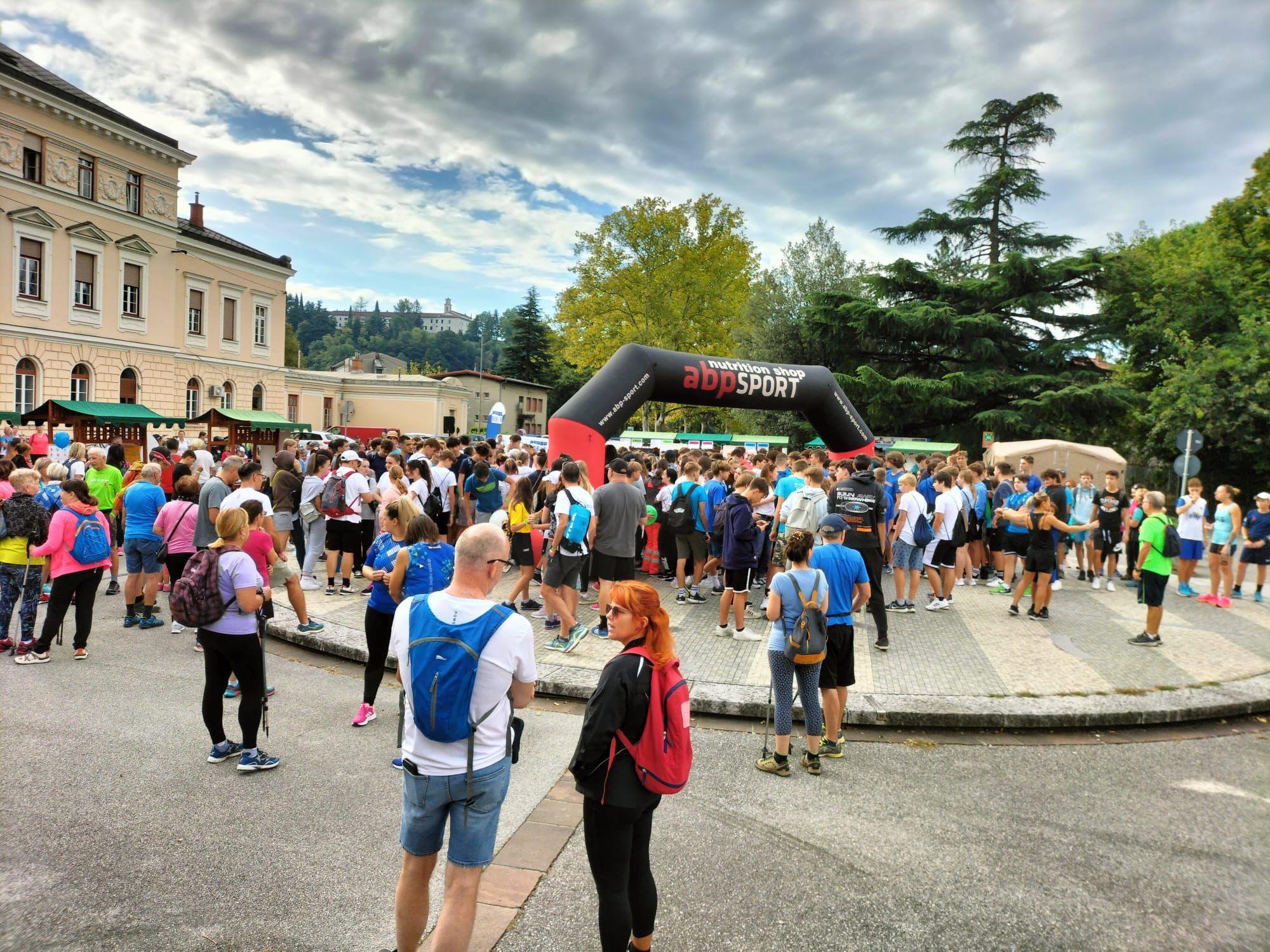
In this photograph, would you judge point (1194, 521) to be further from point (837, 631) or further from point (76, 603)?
point (76, 603)

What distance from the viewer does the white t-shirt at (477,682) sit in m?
2.91

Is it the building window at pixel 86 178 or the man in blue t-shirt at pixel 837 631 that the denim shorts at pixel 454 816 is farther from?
the building window at pixel 86 178

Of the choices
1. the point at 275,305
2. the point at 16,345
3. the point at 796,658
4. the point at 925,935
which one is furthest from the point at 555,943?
the point at 275,305

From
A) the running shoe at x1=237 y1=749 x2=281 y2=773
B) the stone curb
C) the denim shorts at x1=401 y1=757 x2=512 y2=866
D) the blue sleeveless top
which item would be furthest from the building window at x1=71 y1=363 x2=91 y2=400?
the denim shorts at x1=401 y1=757 x2=512 y2=866

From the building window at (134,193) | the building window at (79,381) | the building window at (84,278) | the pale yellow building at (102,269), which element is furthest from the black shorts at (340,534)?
the building window at (134,193)

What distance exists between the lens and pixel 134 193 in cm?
3173

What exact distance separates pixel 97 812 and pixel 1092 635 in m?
9.85

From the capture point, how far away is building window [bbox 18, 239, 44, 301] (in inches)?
1084

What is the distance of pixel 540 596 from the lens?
33.5 feet

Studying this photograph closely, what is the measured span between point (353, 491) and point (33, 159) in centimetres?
2865

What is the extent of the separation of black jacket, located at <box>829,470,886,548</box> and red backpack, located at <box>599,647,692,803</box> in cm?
552

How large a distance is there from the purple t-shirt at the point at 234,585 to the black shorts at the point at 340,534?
506cm

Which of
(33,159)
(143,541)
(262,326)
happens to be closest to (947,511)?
(143,541)

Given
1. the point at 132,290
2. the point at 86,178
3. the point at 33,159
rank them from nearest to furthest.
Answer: the point at 33,159
the point at 86,178
the point at 132,290
